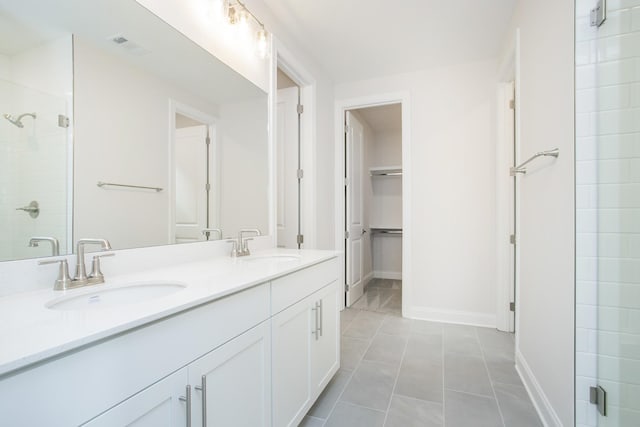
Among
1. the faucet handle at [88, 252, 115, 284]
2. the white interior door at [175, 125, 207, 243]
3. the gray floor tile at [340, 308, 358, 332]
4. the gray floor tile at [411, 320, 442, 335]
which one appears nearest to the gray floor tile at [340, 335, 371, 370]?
the gray floor tile at [340, 308, 358, 332]

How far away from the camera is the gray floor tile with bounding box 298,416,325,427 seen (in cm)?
147

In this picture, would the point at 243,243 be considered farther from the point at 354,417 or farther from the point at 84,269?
the point at 354,417

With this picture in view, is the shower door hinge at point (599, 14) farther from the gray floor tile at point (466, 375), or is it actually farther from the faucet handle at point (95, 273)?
the faucet handle at point (95, 273)

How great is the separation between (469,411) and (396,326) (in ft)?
3.95

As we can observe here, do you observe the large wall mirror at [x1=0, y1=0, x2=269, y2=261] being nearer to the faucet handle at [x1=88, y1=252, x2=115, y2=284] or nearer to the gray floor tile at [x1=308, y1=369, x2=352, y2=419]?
the faucet handle at [x1=88, y1=252, x2=115, y2=284]

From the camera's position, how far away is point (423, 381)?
1.86 metres

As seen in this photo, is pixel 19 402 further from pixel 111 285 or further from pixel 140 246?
pixel 140 246

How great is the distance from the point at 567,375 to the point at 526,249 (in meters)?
0.77

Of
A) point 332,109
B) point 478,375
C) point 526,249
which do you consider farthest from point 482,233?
point 332,109

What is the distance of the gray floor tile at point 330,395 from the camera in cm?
157

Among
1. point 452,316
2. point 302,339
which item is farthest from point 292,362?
point 452,316

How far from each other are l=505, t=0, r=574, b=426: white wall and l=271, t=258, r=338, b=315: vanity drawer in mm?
1109

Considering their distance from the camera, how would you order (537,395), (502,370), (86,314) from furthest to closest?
(502,370) → (537,395) → (86,314)

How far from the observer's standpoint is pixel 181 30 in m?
1.40
